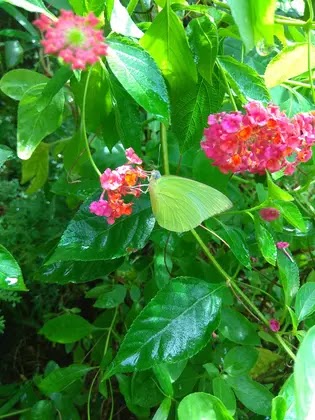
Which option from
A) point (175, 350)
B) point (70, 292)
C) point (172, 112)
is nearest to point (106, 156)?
point (172, 112)

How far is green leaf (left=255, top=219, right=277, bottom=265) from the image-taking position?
2.19 feet

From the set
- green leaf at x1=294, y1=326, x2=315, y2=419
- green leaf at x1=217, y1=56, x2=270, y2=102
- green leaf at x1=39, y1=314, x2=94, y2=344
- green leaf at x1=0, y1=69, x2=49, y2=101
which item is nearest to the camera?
green leaf at x1=294, y1=326, x2=315, y2=419

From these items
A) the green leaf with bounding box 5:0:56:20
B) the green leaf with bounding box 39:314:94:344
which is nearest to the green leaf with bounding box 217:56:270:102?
the green leaf with bounding box 5:0:56:20

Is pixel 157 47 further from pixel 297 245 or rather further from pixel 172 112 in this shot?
pixel 297 245

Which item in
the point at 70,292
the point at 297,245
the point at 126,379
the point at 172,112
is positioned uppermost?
the point at 172,112

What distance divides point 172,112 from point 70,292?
0.57 meters

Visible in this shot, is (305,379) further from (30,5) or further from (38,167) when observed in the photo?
(38,167)

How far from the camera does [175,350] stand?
630 millimetres

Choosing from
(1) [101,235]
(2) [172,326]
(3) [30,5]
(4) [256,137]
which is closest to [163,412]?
(2) [172,326]

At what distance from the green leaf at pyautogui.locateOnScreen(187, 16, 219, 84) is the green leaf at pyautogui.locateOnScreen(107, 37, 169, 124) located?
76mm

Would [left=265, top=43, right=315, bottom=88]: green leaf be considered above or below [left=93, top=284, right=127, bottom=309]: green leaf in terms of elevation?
above

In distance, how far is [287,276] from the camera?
742mm

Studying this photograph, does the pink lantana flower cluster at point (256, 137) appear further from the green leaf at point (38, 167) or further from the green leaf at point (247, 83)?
the green leaf at point (38, 167)

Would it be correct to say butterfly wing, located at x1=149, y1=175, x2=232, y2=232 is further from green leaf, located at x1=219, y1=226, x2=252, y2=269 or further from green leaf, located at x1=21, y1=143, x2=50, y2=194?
green leaf, located at x1=21, y1=143, x2=50, y2=194
